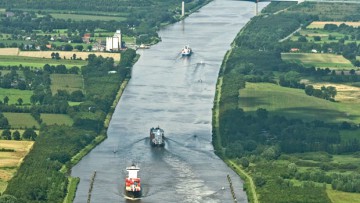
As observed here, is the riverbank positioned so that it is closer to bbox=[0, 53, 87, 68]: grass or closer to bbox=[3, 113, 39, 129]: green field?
bbox=[3, 113, 39, 129]: green field

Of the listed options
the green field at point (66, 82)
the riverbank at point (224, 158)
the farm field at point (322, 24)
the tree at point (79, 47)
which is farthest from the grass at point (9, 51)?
Answer: the farm field at point (322, 24)

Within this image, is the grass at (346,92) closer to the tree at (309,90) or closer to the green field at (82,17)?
the tree at (309,90)

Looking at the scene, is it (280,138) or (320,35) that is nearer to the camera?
(280,138)

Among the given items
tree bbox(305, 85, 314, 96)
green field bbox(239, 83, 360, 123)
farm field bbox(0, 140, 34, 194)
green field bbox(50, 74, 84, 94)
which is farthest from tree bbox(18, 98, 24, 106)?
tree bbox(305, 85, 314, 96)

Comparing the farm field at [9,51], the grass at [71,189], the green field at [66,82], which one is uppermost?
the farm field at [9,51]

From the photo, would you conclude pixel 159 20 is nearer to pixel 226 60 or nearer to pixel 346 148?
pixel 226 60

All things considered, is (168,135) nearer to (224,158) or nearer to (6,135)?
(224,158)

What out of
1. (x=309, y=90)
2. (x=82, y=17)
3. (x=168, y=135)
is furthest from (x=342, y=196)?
(x=82, y=17)
